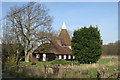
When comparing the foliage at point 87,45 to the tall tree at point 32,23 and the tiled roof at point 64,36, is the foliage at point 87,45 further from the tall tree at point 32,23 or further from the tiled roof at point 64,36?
the tiled roof at point 64,36

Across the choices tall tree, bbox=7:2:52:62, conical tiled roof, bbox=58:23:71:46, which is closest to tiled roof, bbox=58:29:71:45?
conical tiled roof, bbox=58:23:71:46

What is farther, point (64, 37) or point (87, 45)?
point (64, 37)

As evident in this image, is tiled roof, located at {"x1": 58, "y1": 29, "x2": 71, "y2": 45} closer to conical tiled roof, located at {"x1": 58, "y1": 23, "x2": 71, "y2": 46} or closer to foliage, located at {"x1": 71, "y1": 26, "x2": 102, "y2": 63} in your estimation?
conical tiled roof, located at {"x1": 58, "y1": 23, "x2": 71, "y2": 46}

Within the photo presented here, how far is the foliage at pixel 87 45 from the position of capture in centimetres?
2377

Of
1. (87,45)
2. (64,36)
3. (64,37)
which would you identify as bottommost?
(87,45)

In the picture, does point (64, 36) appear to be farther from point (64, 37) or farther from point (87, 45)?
point (87, 45)

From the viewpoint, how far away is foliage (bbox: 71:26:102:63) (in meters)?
23.8

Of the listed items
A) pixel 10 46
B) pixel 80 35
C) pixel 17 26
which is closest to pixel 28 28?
Result: pixel 17 26

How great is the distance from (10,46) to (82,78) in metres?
11.2

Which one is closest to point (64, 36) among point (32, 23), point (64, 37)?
point (64, 37)

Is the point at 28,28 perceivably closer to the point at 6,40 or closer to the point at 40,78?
the point at 6,40

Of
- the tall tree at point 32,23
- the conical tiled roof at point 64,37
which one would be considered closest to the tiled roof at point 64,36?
the conical tiled roof at point 64,37

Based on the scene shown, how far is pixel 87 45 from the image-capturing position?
78.4ft

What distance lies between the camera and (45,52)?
112ft
